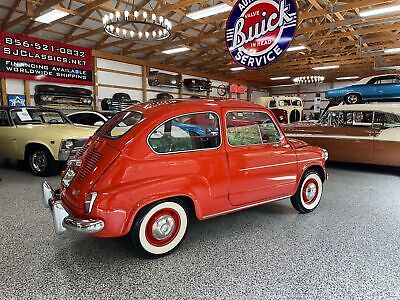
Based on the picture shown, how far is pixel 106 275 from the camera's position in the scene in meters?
2.18

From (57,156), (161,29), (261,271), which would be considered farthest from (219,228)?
(161,29)

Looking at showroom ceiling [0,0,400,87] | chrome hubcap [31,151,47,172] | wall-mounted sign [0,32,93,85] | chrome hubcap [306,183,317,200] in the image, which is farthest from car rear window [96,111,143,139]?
wall-mounted sign [0,32,93,85]

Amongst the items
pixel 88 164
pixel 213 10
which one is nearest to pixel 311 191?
pixel 88 164

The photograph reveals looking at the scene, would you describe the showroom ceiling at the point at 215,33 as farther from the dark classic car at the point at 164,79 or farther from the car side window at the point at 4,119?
the car side window at the point at 4,119

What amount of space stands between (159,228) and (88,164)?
32.1 inches

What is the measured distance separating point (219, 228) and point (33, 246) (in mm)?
1837

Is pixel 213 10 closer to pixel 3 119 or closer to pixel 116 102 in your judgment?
pixel 3 119

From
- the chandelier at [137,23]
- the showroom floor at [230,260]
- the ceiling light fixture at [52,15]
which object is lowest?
the showroom floor at [230,260]

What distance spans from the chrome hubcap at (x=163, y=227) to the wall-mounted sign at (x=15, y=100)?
10726 mm

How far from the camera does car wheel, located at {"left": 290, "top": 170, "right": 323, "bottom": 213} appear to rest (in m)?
3.48

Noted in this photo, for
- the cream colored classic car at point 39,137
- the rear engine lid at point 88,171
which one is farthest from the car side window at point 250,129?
the cream colored classic car at point 39,137

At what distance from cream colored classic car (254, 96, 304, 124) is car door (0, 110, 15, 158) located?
38.2 ft

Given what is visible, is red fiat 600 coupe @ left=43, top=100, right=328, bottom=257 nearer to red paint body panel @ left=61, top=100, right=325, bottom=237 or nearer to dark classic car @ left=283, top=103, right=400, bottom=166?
red paint body panel @ left=61, top=100, right=325, bottom=237

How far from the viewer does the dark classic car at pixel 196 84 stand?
17.2 m
